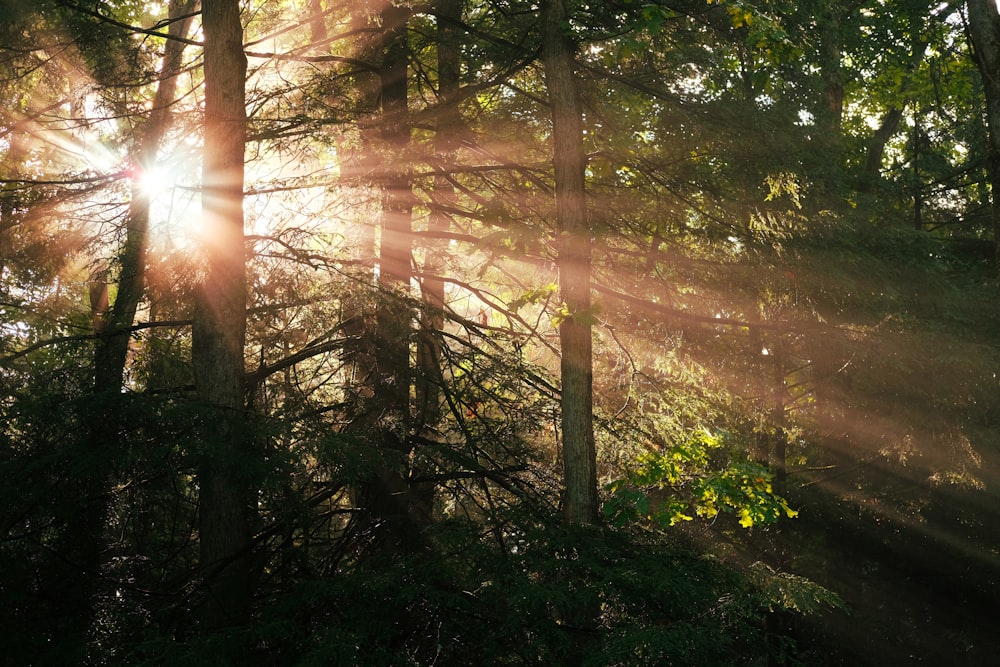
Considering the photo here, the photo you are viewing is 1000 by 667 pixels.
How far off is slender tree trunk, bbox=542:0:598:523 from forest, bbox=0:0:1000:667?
0.03 metres

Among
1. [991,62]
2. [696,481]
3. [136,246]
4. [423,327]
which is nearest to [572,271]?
[423,327]

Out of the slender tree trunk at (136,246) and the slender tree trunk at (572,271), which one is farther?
the slender tree trunk at (136,246)

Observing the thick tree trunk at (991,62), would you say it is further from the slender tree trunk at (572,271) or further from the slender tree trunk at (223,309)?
the slender tree trunk at (223,309)

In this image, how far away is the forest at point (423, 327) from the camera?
A: 18.6 ft

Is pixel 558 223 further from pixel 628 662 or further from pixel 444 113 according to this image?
pixel 628 662

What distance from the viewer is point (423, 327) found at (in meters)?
7.77

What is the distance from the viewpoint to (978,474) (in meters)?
14.1

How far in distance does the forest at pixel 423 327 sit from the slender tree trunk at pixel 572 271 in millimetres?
29

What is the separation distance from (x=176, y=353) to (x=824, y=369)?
34.2 ft

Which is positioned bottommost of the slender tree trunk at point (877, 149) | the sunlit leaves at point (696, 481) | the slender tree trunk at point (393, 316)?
the sunlit leaves at point (696, 481)

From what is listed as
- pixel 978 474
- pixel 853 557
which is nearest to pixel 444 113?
pixel 978 474

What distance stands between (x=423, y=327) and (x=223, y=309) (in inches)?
74.3

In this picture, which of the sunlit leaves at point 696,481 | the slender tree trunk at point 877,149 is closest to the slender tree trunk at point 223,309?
the sunlit leaves at point 696,481

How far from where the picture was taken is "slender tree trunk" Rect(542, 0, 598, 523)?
7082 mm
